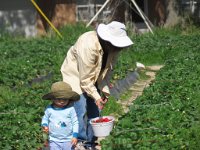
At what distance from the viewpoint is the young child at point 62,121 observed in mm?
5590

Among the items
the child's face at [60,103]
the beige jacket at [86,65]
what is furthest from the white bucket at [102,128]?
the child's face at [60,103]

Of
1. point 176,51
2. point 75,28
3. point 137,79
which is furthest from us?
point 75,28

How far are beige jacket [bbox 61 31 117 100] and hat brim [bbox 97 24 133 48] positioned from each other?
0.12 m

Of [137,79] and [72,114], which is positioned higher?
[72,114]

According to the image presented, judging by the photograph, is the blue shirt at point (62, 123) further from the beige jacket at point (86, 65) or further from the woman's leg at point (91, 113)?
the woman's leg at point (91, 113)

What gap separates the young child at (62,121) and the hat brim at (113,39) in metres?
0.65

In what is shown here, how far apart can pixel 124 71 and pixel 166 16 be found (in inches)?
522

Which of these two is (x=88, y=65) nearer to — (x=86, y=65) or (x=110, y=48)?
(x=86, y=65)

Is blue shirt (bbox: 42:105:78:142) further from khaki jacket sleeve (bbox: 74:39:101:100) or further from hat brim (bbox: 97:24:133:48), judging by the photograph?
hat brim (bbox: 97:24:133:48)

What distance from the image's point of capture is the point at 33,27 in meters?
22.8

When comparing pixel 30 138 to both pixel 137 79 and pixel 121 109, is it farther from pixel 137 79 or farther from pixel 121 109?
pixel 137 79

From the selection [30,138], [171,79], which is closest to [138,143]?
[30,138]

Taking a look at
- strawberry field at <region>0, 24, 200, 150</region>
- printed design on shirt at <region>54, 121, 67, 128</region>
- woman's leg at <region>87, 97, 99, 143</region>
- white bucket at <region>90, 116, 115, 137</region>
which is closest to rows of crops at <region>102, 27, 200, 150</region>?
strawberry field at <region>0, 24, 200, 150</region>

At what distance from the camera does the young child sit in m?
5.59
